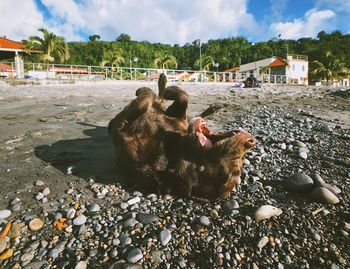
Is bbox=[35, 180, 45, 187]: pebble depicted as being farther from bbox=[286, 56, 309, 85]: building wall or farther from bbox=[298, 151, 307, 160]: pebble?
bbox=[286, 56, 309, 85]: building wall

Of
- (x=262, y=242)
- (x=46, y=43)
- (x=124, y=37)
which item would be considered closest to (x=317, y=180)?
(x=262, y=242)

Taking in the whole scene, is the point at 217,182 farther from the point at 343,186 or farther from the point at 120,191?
the point at 343,186

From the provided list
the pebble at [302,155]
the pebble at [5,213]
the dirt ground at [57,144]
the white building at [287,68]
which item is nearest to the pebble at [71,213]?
the dirt ground at [57,144]

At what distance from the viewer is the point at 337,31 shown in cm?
9956

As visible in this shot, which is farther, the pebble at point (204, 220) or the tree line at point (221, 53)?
the tree line at point (221, 53)

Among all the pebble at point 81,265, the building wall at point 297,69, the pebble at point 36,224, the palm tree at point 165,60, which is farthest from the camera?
the building wall at point 297,69

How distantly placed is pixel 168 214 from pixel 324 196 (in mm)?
1582

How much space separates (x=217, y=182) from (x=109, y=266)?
1290 mm

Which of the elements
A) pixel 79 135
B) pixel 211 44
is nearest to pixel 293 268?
pixel 79 135

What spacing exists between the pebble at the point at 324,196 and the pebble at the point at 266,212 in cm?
47

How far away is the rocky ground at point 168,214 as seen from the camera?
94.7 inches

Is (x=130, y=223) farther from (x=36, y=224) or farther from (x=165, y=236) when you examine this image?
(x=36, y=224)

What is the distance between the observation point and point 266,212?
2861mm

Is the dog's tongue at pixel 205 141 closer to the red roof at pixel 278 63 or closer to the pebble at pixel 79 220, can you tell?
the pebble at pixel 79 220
